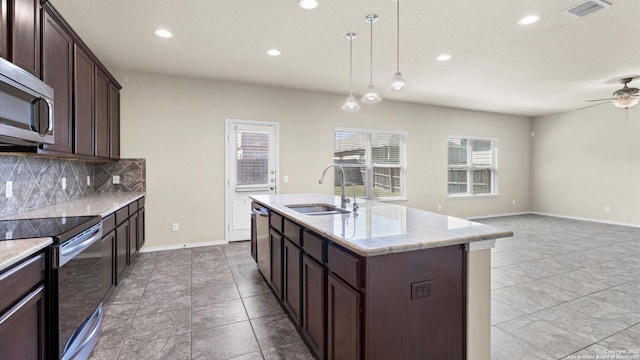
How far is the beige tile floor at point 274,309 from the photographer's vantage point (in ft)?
6.73

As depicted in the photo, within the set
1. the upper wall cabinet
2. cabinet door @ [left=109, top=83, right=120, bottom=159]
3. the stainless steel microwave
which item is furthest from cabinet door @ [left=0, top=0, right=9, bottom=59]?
cabinet door @ [left=109, top=83, right=120, bottom=159]

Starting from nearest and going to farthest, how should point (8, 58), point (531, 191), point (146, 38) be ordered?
point (8, 58) → point (146, 38) → point (531, 191)

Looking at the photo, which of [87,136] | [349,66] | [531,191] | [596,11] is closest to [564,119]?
[531,191]

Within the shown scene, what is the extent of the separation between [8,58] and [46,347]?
5.15 ft

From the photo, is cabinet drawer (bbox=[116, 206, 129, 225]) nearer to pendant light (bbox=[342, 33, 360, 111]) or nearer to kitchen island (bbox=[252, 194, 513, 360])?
kitchen island (bbox=[252, 194, 513, 360])

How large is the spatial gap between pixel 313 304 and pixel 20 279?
4.58ft

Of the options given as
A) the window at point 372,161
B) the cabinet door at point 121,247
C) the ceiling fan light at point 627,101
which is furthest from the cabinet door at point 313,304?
the ceiling fan light at point 627,101

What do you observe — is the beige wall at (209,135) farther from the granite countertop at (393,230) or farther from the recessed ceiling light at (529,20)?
the recessed ceiling light at (529,20)

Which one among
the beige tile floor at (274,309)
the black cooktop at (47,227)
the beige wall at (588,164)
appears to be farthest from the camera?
the beige wall at (588,164)

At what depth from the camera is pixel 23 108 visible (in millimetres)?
1603

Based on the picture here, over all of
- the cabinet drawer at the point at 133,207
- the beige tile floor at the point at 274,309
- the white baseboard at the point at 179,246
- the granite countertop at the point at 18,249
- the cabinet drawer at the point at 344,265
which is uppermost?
the granite countertop at the point at 18,249

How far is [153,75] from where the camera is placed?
14.7 feet

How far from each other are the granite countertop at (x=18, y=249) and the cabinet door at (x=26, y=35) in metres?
1.10

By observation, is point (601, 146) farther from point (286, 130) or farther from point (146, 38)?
point (146, 38)
